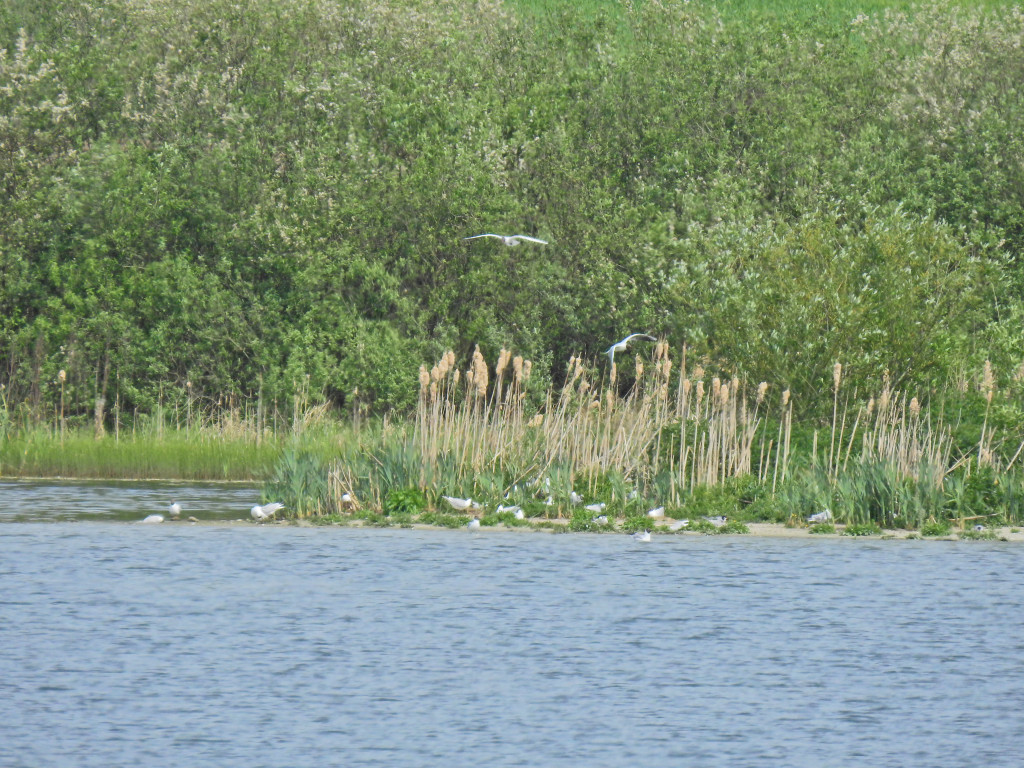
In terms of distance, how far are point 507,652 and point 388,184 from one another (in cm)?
2314

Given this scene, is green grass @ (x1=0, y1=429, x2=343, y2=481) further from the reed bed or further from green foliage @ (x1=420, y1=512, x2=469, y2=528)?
green foliage @ (x1=420, y1=512, x2=469, y2=528)

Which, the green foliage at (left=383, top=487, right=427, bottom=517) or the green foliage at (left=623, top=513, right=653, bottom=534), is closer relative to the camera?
the green foliage at (left=623, top=513, right=653, bottom=534)

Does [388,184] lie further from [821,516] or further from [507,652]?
[507,652]

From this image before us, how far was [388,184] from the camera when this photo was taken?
1393 inches

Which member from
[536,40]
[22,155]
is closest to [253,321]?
[22,155]

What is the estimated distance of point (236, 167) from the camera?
3566 cm

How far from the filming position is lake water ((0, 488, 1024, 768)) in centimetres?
1038

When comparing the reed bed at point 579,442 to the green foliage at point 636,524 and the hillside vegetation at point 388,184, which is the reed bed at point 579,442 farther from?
the hillside vegetation at point 388,184

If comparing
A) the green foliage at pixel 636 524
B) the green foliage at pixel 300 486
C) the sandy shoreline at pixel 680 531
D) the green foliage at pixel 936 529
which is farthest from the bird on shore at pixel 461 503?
the green foliage at pixel 936 529

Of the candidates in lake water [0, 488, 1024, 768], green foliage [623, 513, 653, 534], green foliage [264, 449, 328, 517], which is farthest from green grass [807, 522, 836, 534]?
green foliage [264, 449, 328, 517]

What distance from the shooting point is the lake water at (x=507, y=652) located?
10.4 m

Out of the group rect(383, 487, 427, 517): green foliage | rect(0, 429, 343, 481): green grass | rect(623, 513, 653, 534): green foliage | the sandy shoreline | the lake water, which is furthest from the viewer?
rect(0, 429, 343, 481): green grass

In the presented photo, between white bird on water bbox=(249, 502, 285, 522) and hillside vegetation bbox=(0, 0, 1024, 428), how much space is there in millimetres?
10562

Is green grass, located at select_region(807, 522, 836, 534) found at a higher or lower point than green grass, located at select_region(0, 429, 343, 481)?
lower
